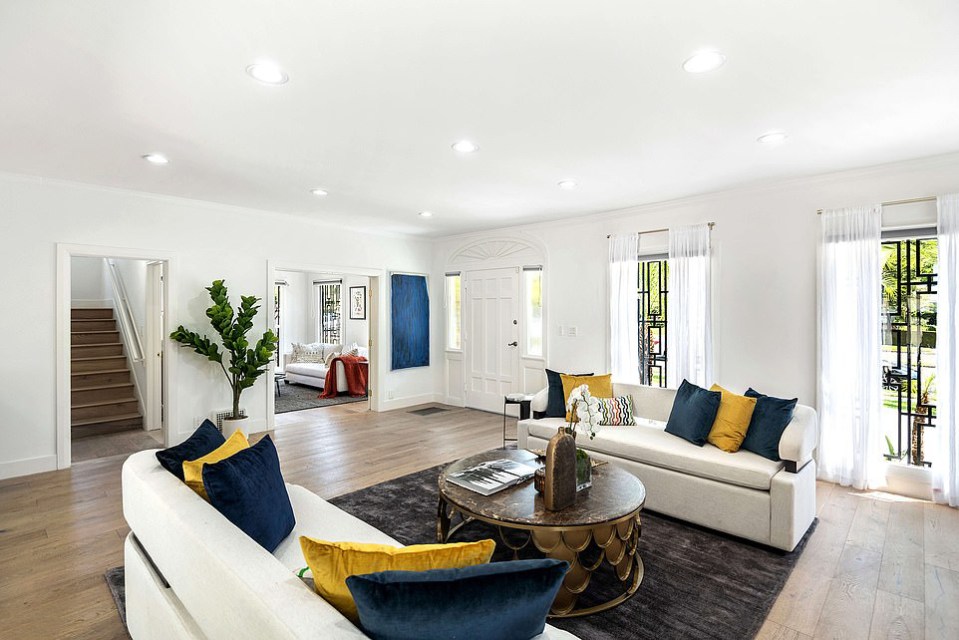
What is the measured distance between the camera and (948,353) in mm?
3529

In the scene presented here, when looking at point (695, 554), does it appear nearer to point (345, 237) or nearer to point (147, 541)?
point (147, 541)

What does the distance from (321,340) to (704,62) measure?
985 centimetres

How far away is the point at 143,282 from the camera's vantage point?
21.4 feet

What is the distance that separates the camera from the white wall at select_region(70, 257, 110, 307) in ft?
24.7

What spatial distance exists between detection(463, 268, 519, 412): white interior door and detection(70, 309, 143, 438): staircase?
13.9ft

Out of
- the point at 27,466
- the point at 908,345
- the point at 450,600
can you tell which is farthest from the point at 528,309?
the point at 450,600

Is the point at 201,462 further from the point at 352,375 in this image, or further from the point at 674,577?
the point at 352,375

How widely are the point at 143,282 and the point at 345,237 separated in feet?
9.02

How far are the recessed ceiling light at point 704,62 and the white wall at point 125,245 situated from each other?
4.78 meters

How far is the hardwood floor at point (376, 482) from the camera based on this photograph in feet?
7.35

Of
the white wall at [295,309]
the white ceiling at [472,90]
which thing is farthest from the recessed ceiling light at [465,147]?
the white wall at [295,309]

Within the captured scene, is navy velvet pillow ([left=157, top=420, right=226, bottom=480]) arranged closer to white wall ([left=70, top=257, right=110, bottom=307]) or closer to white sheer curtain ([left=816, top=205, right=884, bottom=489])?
white sheer curtain ([left=816, top=205, right=884, bottom=489])

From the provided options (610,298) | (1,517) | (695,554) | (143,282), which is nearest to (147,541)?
(1,517)

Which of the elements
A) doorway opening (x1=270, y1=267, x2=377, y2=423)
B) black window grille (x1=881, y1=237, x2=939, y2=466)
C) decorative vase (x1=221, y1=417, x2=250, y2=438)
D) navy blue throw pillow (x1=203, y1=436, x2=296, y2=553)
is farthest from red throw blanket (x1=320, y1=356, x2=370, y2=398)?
black window grille (x1=881, y1=237, x2=939, y2=466)
